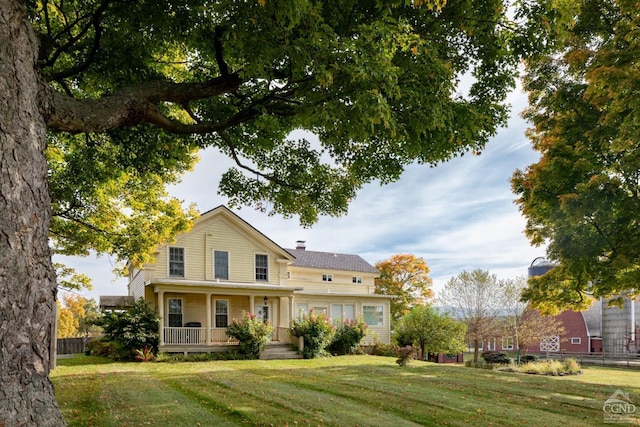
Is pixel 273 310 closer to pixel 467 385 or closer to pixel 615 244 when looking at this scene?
pixel 467 385

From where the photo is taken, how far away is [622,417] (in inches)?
331

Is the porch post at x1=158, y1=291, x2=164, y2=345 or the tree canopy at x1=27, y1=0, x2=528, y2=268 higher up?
the tree canopy at x1=27, y1=0, x2=528, y2=268

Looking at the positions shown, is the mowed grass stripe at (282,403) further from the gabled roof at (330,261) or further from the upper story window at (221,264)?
the gabled roof at (330,261)

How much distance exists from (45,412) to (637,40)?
1091cm

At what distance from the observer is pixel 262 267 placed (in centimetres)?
2461

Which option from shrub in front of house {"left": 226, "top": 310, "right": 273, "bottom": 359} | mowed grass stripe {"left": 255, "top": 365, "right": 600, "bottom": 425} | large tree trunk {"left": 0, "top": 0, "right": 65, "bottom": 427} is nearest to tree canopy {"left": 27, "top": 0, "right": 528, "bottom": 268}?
large tree trunk {"left": 0, "top": 0, "right": 65, "bottom": 427}

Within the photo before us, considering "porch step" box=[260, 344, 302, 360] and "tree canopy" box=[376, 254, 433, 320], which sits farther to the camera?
"tree canopy" box=[376, 254, 433, 320]

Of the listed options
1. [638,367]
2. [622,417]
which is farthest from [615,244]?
[638,367]

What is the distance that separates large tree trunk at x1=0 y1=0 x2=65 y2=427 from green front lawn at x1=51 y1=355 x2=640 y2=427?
3584 millimetres

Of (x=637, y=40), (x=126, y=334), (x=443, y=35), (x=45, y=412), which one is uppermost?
(x=637, y=40)

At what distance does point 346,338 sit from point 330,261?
30.5 feet

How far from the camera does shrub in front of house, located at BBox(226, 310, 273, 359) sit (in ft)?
67.5

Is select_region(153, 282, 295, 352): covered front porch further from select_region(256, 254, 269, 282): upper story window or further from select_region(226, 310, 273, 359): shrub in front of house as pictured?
select_region(226, 310, 273, 359): shrub in front of house

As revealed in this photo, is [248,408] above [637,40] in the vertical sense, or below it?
below
